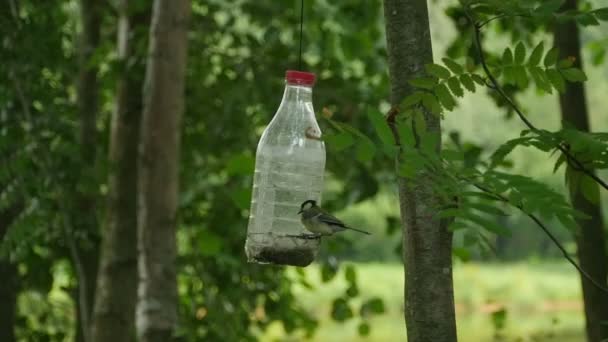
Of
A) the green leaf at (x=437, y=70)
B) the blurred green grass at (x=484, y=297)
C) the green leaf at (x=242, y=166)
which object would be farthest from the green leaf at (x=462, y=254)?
the blurred green grass at (x=484, y=297)

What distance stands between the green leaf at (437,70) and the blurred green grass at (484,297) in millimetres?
15324

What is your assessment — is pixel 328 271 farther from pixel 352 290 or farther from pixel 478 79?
pixel 478 79

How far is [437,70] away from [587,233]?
2.48 metres

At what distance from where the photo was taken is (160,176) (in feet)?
15.3

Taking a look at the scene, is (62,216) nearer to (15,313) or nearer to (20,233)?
(20,233)

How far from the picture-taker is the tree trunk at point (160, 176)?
181 inches

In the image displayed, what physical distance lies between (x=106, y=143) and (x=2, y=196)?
158cm

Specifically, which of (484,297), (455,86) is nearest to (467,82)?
(455,86)

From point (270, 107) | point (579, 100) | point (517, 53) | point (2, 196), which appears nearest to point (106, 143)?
point (270, 107)

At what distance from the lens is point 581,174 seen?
2232mm

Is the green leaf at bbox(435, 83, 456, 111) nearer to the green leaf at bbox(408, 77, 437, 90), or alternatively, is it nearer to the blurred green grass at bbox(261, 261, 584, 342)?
the green leaf at bbox(408, 77, 437, 90)

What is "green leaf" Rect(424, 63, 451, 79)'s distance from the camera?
83.6 inches

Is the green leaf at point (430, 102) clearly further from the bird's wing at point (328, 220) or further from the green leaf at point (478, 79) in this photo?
the bird's wing at point (328, 220)

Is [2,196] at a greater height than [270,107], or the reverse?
[270,107]
